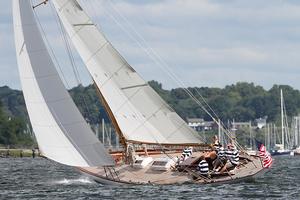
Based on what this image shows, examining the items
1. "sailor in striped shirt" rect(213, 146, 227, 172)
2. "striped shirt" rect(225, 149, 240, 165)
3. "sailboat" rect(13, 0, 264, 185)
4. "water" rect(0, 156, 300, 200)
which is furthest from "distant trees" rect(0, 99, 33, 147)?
"striped shirt" rect(225, 149, 240, 165)

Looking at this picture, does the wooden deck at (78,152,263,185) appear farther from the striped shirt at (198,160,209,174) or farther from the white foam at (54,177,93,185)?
the white foam at (54,177,93,185)

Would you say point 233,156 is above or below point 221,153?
below

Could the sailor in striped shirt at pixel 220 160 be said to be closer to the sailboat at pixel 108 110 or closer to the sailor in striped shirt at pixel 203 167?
the sailboat at pixel 108 110

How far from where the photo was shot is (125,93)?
179ft

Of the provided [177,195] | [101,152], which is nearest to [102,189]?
[101,152]

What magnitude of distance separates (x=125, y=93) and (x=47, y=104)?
3951 mm

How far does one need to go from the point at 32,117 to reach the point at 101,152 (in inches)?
148

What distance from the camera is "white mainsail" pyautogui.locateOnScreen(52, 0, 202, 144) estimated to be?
54469mm

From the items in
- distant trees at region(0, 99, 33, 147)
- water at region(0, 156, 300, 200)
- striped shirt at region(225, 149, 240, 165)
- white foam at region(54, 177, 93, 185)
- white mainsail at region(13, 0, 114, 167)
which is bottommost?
water at region(0, 156, 300, 200)

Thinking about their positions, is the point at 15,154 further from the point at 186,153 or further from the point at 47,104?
the point at 47,104

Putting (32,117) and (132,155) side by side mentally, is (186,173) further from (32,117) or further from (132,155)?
(32,117)

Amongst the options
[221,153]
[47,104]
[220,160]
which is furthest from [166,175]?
[47,104]

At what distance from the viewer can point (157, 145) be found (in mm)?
55500

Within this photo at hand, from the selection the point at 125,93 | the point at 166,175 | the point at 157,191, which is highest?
the point at 125,93
